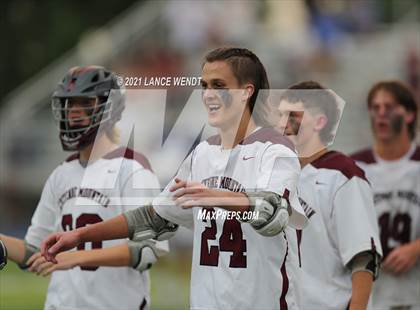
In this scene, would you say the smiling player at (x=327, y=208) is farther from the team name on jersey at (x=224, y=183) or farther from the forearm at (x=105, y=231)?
the forearm at (x=105, y=231)

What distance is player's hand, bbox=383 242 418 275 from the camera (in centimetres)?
637

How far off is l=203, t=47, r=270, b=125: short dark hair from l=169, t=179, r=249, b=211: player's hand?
0.60 metres

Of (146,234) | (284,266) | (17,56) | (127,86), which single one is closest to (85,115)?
(127,86)

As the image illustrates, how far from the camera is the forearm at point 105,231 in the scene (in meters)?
4.71

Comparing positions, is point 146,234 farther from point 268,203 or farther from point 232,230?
point 268,203

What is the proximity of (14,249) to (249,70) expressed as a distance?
1.71m

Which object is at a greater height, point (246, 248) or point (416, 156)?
point (416, 156)

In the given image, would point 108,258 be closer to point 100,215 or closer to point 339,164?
point 100,215

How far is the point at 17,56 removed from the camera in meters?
21.3

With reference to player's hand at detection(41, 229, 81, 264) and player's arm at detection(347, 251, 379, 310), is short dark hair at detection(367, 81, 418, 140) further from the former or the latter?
player's hand at detection(41, 229, 81, 264)

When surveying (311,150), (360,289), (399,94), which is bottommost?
(360,289)

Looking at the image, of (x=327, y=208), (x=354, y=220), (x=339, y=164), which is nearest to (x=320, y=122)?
(x=339, y=164)

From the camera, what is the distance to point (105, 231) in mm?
4777

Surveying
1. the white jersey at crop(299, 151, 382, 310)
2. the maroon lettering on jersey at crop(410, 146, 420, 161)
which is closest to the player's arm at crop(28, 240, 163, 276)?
the white jersey at crop(299, 151, 382, 310)
